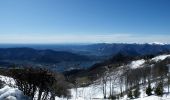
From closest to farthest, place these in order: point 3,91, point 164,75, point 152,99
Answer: point 3,91
point 152,99
point 164,75

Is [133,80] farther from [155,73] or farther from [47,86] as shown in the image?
[47,86]

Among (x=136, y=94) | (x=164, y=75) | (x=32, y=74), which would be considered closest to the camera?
(x=32, y=74)

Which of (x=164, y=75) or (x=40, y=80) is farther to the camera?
(x=164, y=75)

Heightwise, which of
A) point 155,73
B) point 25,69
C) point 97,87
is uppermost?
point 25,69

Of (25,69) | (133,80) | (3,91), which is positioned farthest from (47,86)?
(133,80)

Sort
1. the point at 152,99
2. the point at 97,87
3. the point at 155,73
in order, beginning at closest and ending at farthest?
the point at 152,99 < the point at 155,73 < the point at 97,87

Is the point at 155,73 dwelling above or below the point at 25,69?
below

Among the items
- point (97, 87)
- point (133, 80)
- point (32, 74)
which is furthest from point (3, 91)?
point (97, 87)

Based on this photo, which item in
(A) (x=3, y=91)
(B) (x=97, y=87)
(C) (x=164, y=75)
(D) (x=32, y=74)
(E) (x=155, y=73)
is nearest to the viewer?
(A) (x=3, y=91)

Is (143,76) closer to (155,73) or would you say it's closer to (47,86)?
(155,73)
